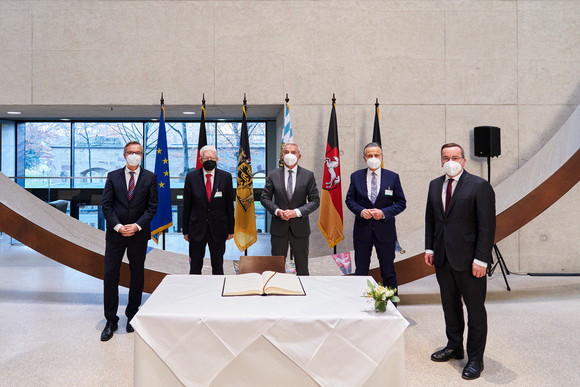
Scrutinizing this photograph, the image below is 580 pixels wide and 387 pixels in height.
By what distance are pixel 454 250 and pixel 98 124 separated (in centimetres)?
773

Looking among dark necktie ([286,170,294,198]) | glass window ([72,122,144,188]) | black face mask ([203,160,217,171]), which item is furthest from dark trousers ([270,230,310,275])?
glass window ([72,122,144,188])

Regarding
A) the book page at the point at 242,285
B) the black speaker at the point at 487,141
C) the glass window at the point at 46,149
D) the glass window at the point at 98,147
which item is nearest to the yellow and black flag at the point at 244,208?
the book page at the point at 242,285

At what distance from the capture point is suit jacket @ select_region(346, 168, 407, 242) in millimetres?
3783

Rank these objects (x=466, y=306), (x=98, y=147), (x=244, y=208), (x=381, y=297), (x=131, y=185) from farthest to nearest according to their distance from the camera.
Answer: (x=98, y=147) < (x=244, y=208) < (x=131, y=185) < (x=466, y=306) < (x=381, y=297)

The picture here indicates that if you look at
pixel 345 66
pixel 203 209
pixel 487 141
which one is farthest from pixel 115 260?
pixel 487 141

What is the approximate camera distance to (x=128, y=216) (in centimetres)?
365

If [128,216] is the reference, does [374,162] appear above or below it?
above

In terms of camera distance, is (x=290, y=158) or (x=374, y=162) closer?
(x=374, y=162)

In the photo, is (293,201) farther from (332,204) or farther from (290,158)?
(332,204)

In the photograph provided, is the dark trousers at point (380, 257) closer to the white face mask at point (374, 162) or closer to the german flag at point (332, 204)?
the white face mask at point (374, 162)

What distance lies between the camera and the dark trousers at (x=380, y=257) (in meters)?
3.83

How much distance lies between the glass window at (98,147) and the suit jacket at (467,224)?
23.1 ft

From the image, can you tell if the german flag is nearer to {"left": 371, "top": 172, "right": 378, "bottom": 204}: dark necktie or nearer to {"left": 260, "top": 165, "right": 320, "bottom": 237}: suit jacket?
{"left": 260, "top": 165, "right": 320, "bottom": 237}: suit jacket

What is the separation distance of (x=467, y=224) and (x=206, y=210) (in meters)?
2.16
